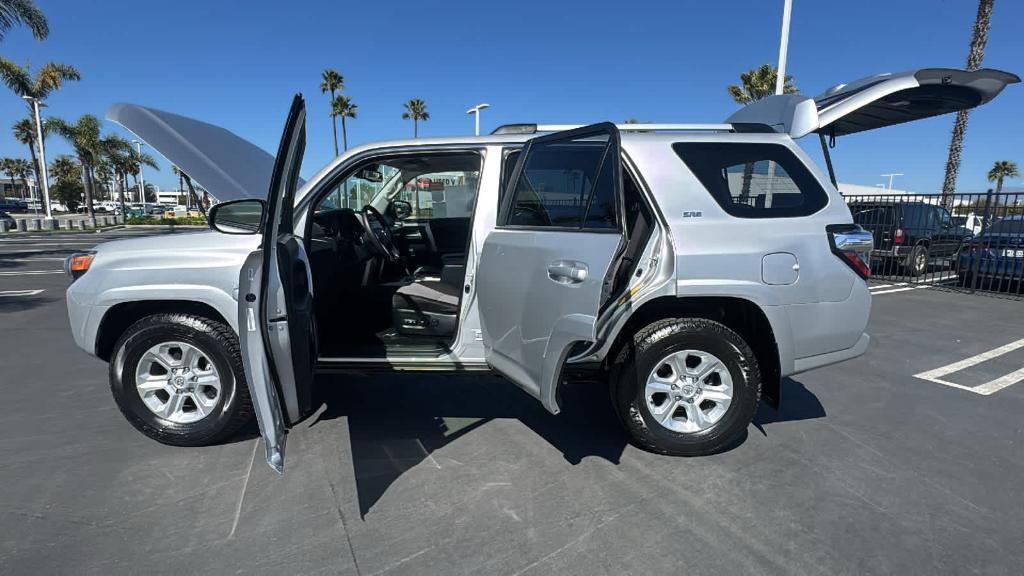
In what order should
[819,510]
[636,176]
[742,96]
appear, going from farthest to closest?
1. [742,96]
2. [636,176]
3. [819,510]

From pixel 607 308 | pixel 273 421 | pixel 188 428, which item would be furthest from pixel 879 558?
pixel 188 428

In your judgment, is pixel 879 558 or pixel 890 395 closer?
pixel 879 558

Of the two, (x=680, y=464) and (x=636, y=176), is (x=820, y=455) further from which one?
(x=636, y=176)

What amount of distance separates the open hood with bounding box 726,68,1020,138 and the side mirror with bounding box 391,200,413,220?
3010 millimetres

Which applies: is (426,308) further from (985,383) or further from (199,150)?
(985,383)

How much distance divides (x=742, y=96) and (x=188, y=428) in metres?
26.6

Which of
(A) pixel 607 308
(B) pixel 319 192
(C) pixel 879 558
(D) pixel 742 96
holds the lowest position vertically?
(C) pixel 879 558

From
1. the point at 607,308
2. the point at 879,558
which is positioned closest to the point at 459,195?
the point at 607,308

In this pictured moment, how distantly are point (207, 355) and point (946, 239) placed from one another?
44.3ft

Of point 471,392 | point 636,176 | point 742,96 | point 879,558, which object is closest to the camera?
point 879,558

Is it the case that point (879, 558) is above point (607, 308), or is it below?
below

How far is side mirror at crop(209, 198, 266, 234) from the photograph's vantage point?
2.88 meters

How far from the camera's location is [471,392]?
4.14 metres

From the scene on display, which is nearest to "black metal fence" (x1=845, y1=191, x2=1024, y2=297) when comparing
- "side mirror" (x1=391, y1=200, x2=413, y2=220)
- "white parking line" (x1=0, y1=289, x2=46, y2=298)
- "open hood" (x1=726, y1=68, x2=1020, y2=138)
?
"open hood" (x1=726, y1=68, x2=1020, y2=138)
